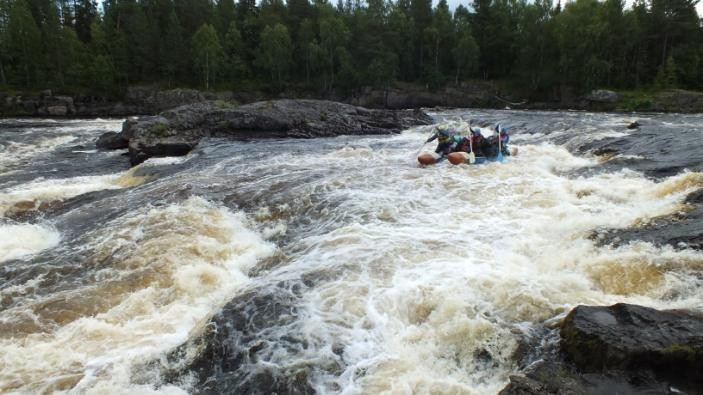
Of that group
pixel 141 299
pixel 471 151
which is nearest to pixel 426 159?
pixel 471 151

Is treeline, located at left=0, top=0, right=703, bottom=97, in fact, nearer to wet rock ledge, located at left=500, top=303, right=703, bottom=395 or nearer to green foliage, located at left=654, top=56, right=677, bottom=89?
green foliage, located at left=654, top=56, right=677, bottom=89

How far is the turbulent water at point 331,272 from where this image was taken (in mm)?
4910

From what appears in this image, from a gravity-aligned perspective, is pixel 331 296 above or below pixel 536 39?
below

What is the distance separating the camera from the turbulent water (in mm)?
4910

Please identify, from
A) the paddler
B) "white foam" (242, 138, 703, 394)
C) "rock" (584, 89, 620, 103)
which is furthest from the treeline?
"white foam" (242, 138, 703, 394)

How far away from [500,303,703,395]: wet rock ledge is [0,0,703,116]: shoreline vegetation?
47.2 meters

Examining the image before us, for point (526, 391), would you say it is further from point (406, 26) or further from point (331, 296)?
point (406, 26)

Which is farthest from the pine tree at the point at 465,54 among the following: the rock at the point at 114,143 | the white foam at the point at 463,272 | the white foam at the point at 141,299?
the white foam at the point at 141,299

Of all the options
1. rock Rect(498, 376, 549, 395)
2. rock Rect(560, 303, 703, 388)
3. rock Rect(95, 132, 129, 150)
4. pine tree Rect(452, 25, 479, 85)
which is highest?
pine tree Rect(452, 25, 479, 85)

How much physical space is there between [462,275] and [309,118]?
67.6 ft

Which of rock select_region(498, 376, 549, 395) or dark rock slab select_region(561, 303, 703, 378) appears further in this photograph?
dark rock slab select_region(561, 303, 703, 378)

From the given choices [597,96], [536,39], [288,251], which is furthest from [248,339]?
[536,39]

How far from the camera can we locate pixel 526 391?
3.81 meters

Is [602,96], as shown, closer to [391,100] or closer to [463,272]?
[391,100]
